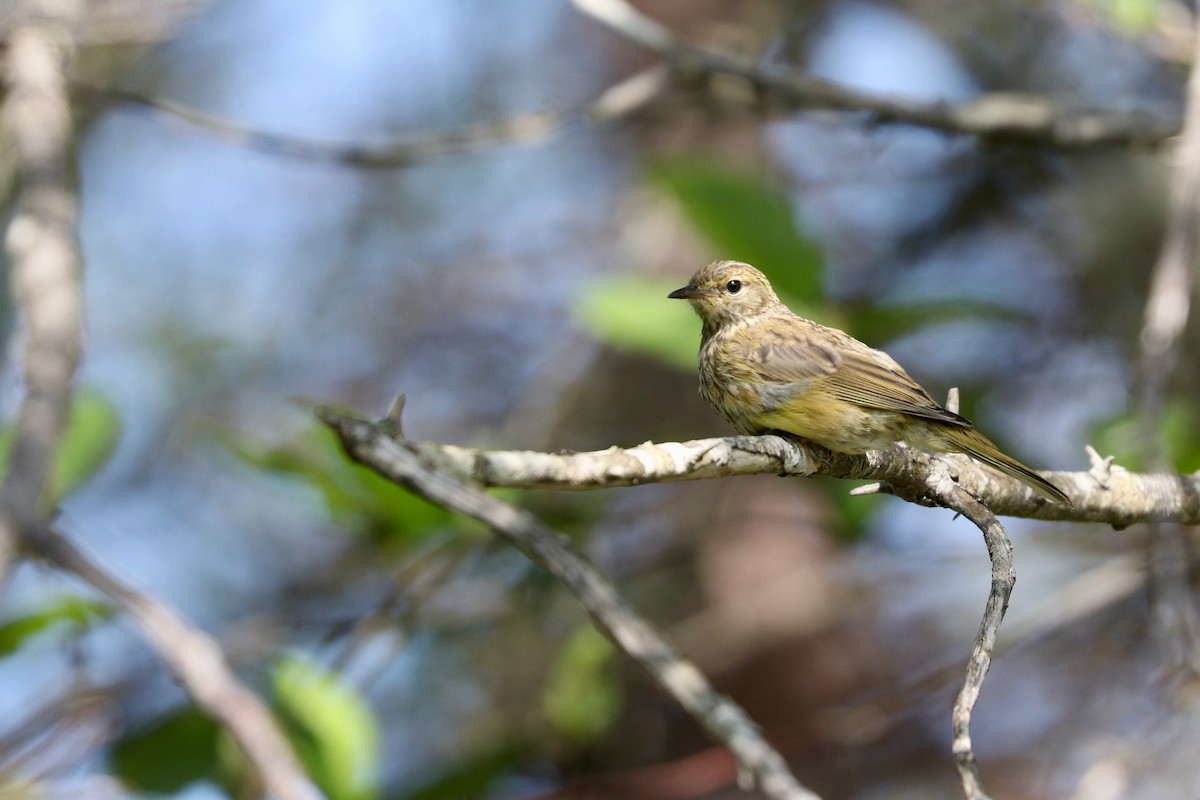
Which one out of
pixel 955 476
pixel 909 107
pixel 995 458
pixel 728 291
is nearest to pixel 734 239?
pixel 728 291

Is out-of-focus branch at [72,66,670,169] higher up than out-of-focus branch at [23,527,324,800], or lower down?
higher up

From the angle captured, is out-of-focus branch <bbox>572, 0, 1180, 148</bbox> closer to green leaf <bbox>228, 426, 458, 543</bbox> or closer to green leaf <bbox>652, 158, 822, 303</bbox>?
green leaf <bbox>652, 158, 822, 303</bbox>

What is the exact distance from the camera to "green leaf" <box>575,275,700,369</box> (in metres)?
4.23

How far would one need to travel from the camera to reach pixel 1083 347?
6660 millimetres

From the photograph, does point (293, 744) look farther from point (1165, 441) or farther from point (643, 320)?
point (1165, 441)

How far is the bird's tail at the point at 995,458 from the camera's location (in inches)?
109

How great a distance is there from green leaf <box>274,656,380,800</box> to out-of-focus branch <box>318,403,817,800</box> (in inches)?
69.4

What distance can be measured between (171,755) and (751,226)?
2801mm

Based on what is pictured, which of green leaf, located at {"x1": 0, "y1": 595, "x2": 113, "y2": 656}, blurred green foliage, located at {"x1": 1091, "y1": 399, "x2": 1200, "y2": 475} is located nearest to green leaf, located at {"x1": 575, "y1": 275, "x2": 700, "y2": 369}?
blurred green foliage, located at {"x1": 1091, "y1": 399, "x2": 1200, "y2": 475}

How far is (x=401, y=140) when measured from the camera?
4.63m

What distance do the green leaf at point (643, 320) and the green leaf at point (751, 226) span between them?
14.7 inches

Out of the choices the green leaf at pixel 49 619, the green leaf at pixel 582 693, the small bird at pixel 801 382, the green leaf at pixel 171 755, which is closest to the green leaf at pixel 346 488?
the green leaf at pixel 49 619

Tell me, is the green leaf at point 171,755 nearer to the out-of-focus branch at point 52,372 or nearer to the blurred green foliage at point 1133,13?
the out-of-focus branch at point 52,372

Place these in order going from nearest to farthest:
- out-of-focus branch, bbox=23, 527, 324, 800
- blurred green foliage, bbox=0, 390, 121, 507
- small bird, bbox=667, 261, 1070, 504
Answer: out-of-focus branch, bbox=23, 527, 324, 800 < small bird, bbox=667, 261, 1070, 504 < blurred green foliage, bbox=0, 390, 121, 507
